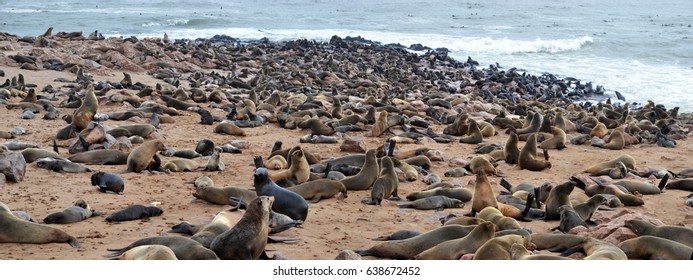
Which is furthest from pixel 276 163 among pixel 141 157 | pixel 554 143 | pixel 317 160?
pixel 554 143

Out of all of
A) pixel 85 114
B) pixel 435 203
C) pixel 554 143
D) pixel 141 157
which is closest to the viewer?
pixel 435 203

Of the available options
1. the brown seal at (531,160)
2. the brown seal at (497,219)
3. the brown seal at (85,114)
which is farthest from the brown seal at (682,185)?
the brown seal at (85,114)

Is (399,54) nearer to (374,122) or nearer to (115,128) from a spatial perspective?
(374,122)

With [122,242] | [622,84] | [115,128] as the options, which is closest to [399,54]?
[622,84]

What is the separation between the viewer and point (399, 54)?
2862 centimetres

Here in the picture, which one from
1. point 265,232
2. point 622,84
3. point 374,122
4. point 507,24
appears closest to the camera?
point 265,232

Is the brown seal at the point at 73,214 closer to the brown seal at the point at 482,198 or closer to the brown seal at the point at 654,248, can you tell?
the brown seal at the point at 482,198

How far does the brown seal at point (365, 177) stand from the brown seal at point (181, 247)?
10.9ft

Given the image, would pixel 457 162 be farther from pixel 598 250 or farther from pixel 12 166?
pixel 12 166

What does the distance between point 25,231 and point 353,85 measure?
1445cm

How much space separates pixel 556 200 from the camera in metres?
7.10

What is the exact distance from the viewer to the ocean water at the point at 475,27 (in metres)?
28.5

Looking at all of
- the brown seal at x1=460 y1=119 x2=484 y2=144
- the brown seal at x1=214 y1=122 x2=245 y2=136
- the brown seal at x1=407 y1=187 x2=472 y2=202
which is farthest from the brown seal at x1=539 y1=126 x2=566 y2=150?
the brown seal at x1=214 y1=122 x2=245 y2=136

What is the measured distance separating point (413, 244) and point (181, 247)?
1.77 m
